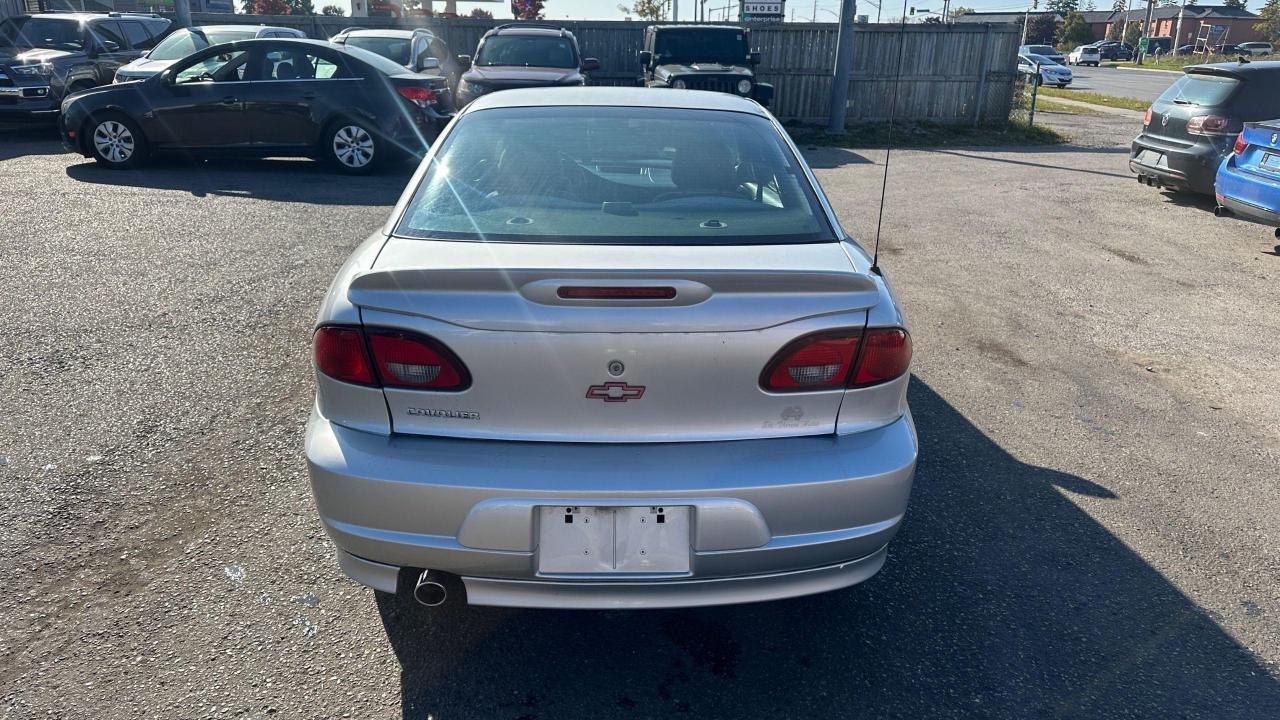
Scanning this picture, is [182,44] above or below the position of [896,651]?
above

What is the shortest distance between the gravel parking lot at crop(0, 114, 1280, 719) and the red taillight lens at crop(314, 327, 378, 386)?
89 cm

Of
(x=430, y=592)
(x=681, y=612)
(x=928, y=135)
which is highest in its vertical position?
(x=430, y=592)

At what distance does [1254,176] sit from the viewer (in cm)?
824

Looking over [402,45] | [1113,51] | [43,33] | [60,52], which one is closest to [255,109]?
[402,45]

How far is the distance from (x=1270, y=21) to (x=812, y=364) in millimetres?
88129

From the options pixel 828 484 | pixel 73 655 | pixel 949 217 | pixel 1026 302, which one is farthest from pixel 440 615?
pixel 949 217

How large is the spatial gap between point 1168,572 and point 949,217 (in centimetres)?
694

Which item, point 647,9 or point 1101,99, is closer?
point 1101,99

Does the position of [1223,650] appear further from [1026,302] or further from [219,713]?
[1026,302]

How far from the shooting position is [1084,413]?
475 centimetres

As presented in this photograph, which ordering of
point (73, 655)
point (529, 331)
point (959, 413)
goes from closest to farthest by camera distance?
point (529, 331) → point (73, 655) → point (959, 413)

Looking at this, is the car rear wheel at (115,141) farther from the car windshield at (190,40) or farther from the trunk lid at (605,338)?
the trunk lid at (605,338)

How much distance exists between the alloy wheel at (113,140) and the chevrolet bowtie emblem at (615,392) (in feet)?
34.6

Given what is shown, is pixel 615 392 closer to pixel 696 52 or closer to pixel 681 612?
pixel 681 612
